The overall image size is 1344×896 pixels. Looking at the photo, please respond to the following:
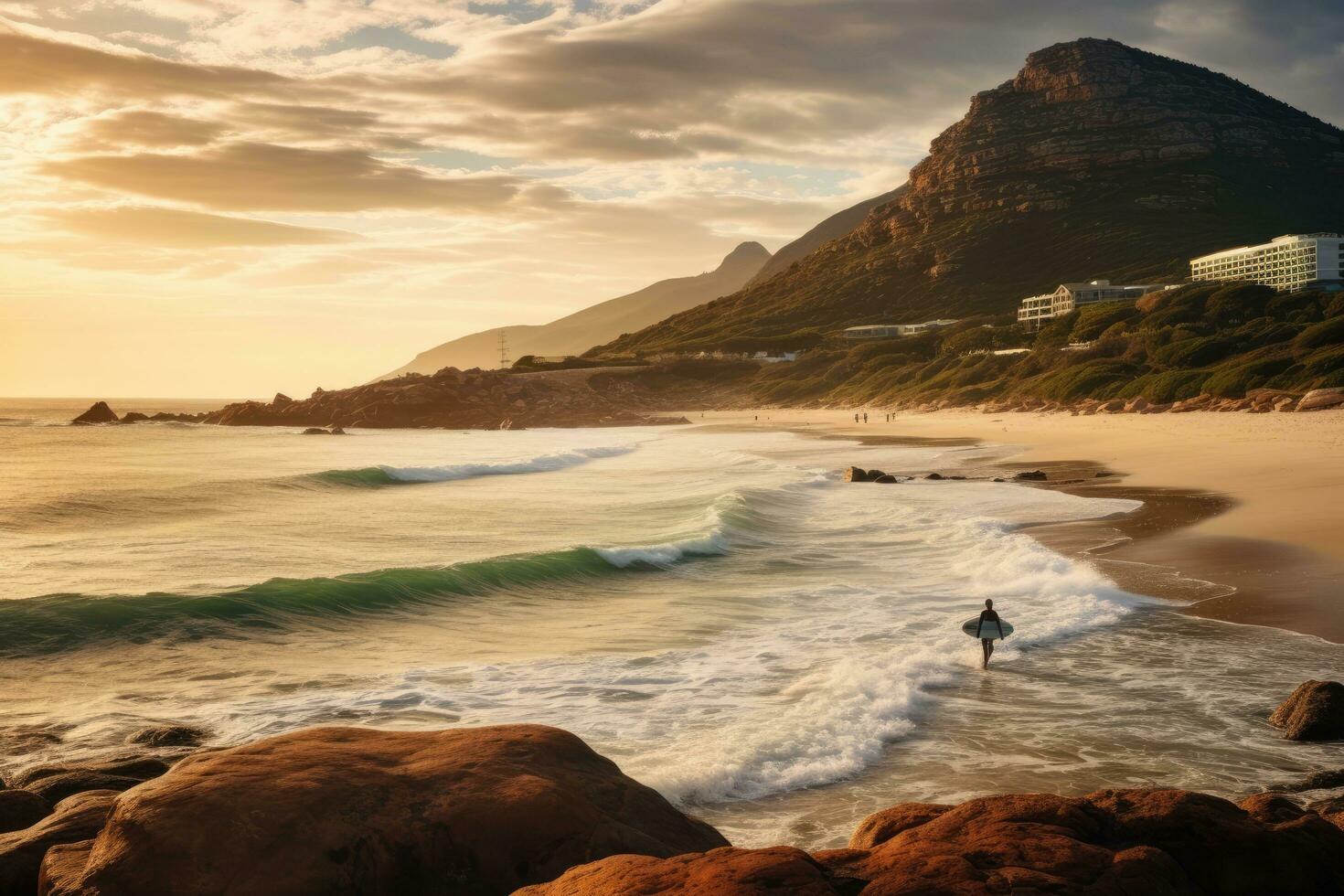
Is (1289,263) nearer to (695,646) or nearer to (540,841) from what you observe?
(695,646)

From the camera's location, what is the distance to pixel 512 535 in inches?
1025

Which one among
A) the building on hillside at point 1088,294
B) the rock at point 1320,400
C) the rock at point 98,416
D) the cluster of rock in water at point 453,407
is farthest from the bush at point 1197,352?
the rock at point 98,416

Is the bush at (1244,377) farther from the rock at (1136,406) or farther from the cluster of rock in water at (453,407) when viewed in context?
the cluster of rock in water at (453,407)

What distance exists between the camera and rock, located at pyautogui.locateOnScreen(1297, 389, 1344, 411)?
45406 millimetres

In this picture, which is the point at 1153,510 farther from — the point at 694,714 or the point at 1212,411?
the point at 1212,411

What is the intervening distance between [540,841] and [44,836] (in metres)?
3.01

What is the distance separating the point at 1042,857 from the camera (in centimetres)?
488

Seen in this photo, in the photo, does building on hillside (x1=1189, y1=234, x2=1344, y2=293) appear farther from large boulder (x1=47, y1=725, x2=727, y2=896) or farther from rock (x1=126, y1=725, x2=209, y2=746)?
large boulder (x1=47, y1=725, x2=727, y2=896)

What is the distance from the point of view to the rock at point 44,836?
5.72 metres

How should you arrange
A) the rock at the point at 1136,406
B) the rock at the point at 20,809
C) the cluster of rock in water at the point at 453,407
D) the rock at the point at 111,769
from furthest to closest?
the cluster of rock in water at the point at 453,407 < the rock at the point at 1136,406 < the rock at the point at 111,769 < the rock at the point at 20,809

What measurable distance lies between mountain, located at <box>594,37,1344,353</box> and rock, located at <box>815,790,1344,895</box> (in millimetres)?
143799

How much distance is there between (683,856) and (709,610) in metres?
12.2

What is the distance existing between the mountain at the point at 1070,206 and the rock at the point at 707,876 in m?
145

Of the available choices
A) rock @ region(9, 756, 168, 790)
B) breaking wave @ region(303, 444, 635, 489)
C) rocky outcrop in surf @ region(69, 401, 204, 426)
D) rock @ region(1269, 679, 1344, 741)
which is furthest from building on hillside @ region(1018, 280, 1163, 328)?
rock @ region(9, 756, 168, 790)
